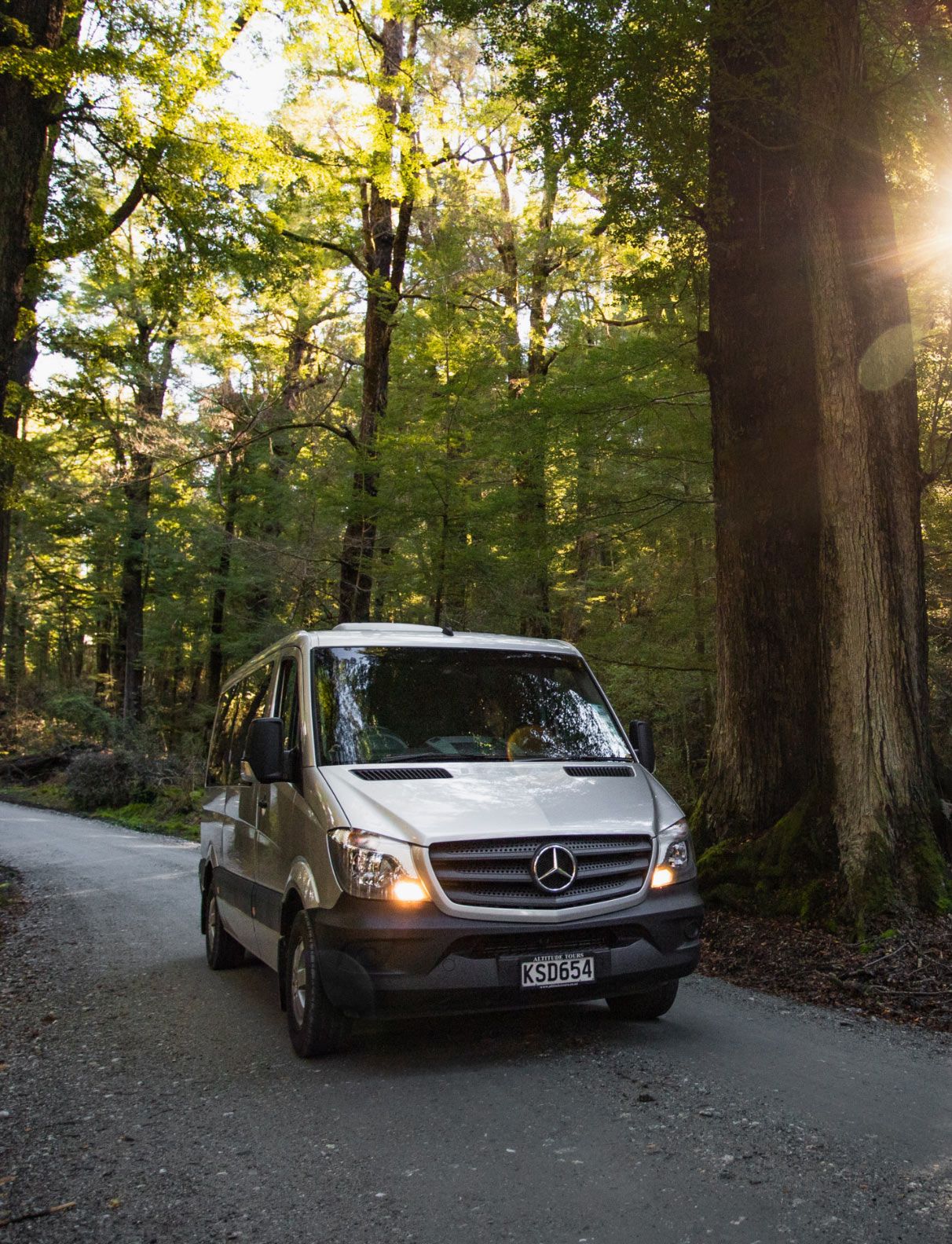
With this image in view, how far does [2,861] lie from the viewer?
15.5 m

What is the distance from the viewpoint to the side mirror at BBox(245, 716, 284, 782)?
18.7ft

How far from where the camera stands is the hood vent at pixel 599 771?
19.3 feet

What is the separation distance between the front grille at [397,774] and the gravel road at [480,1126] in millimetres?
1414

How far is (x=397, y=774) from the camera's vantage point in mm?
5551

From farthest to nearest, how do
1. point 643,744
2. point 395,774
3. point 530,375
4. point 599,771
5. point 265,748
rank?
point 530,375 < point 643,744 < point 599,771 < point 265,748 < point 395,774

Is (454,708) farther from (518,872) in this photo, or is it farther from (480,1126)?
(480,1126)

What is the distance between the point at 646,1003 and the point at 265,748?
257 centimetres

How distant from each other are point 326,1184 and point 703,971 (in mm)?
4252

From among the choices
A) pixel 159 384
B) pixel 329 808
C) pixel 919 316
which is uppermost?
pixel 159 384

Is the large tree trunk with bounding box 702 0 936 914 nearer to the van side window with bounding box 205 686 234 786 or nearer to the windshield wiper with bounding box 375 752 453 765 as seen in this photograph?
the windshield wiper with bounding box 375 752 453 765

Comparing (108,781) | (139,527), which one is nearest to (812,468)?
(108,781)

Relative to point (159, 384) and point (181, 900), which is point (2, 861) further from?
point (159, 384)

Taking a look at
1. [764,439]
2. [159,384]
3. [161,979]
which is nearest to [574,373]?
[764,439]

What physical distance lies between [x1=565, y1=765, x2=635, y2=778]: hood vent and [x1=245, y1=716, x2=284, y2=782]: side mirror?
5.37 ft
